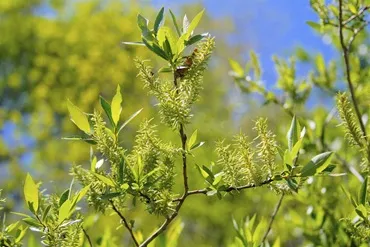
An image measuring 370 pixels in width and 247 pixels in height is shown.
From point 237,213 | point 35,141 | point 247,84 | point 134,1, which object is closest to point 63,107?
point 35,141

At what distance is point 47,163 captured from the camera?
9711 mm

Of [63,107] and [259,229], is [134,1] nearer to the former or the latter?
[63,107]

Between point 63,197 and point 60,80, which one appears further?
point 60,80

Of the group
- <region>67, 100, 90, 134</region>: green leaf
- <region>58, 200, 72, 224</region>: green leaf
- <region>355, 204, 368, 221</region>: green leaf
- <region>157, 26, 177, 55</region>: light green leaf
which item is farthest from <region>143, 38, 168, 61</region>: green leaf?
<region>355, 204, 368, 221</region>: green leaf

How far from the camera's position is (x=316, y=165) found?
755 mm

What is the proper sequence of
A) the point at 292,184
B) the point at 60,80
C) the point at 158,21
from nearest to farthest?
the point at 292,184
the point at 158,21
the point at 60,80

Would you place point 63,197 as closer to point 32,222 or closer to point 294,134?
point 32,222

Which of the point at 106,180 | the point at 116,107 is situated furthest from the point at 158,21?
the point at 106,180

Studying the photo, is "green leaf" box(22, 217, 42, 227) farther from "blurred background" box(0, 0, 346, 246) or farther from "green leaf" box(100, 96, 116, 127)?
"blurred background" box(0, 0, 346, 246)

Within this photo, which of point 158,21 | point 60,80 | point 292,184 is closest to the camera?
point 292,184

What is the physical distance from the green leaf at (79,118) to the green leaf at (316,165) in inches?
11.5

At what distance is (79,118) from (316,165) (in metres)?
0.32

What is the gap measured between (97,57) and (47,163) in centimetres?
205

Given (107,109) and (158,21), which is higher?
(158,21)
